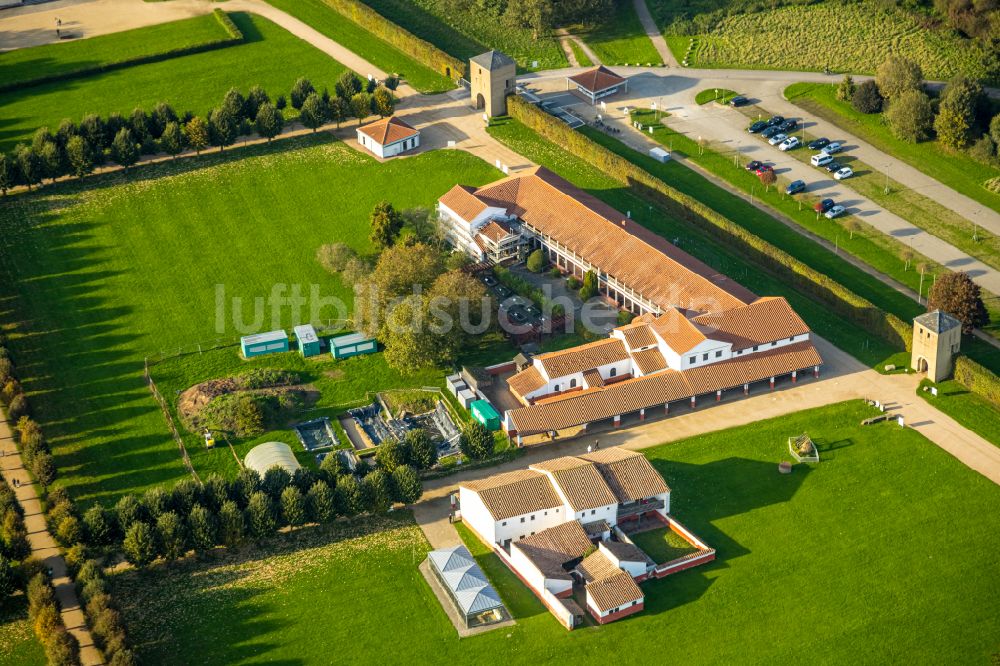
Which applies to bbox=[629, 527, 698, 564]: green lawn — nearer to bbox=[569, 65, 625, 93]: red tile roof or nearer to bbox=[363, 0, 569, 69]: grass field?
bbox=[569, 65, 625, 93]: red tile roof

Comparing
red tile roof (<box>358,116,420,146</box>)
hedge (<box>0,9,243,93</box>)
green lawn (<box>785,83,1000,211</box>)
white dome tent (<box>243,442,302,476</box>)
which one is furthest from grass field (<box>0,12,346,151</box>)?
white dome tent (<box>243,442,302,476</box>)

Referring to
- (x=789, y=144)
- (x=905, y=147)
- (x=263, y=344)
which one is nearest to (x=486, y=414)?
(x=263, y=344)

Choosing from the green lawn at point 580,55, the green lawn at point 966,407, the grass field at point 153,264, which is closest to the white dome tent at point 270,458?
the grass field at point 153,264

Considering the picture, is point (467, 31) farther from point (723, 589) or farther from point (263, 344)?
point (723, 589)

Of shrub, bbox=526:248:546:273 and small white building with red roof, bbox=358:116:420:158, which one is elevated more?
small white building with red roof, bbox=358:116:420:158

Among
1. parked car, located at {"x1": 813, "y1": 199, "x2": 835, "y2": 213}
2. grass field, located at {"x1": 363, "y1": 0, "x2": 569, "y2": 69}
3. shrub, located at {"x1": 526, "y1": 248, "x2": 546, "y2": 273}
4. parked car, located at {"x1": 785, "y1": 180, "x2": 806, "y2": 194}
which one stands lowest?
shrub, located at {"x1": 526, "y1": 248, "x2": 546, "y2": 273}

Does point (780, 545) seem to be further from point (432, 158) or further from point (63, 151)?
point (63, 151)

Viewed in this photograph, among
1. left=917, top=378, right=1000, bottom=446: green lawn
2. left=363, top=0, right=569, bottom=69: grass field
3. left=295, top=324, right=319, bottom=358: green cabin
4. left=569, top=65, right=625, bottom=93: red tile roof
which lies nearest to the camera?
left=917, top=378, right=1000, bottom=446: green lawn
